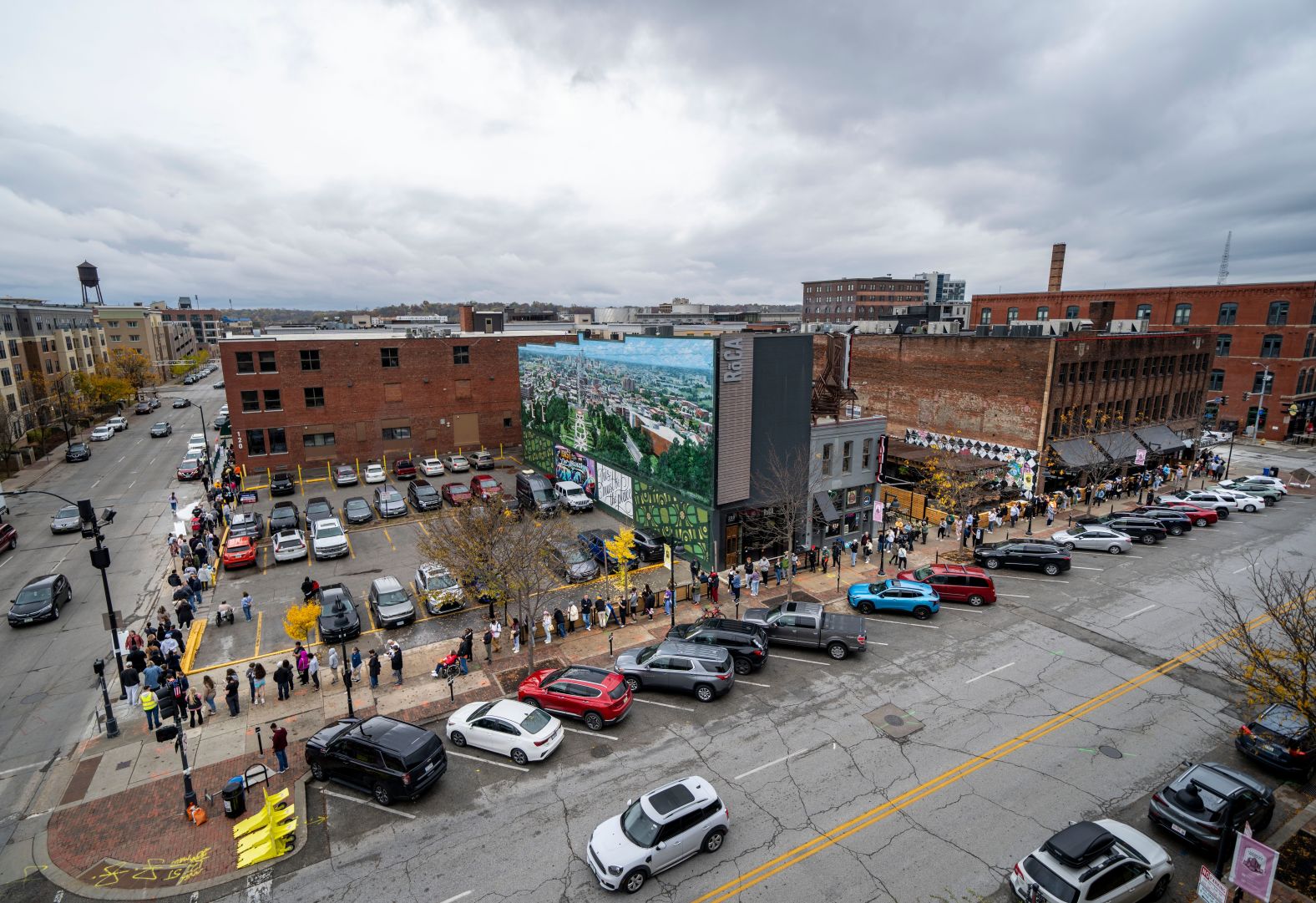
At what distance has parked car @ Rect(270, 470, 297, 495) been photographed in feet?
142

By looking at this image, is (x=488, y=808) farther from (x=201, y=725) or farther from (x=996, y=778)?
(x=996, y=778)

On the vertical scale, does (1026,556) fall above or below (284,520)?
below

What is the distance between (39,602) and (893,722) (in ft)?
105

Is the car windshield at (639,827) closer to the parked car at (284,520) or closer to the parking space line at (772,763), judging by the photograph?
the parking space line at (772,763)

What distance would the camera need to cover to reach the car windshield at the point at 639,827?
12.3 meters

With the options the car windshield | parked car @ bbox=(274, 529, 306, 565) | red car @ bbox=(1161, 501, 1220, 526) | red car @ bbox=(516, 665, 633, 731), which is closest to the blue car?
red car @ bbox=(516, 665, 633, 731)

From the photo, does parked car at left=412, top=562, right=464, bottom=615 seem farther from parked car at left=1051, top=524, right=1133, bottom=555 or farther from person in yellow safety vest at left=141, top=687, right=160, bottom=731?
parked car at left=1051, top=524, right=1133, bottom=555

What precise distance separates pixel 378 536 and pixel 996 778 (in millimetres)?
31624

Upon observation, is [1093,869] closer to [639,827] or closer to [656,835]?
[656,835]

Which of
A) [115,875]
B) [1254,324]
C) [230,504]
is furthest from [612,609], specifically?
[1254,324]

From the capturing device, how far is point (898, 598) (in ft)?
82.1

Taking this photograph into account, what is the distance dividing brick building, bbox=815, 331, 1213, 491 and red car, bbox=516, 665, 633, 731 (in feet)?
105

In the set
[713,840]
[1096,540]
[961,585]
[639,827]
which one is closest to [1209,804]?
[713,840]

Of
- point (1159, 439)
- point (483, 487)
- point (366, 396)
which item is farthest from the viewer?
point (366, 396)
